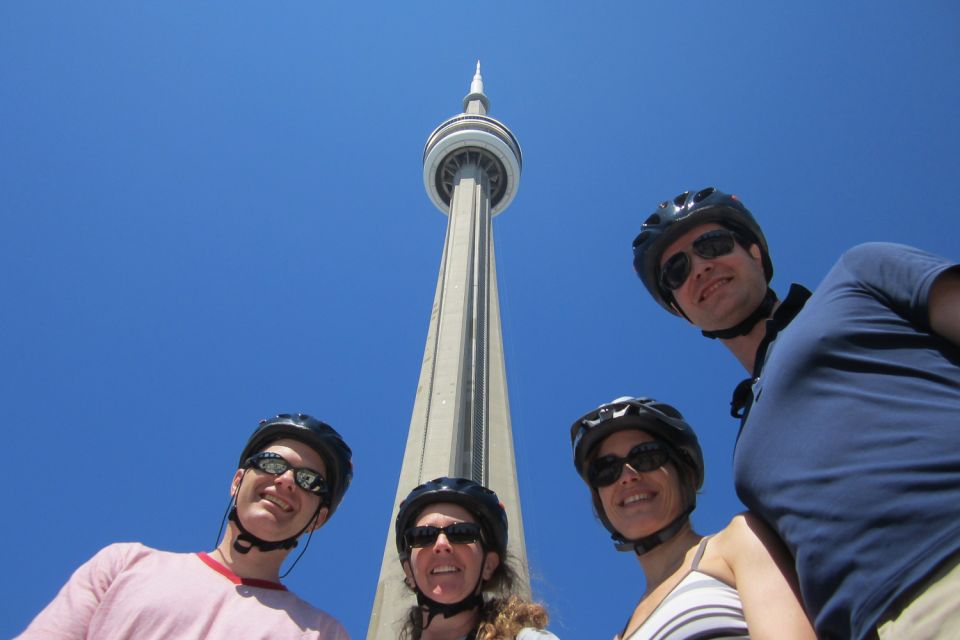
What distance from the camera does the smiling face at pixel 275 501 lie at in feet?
14.2

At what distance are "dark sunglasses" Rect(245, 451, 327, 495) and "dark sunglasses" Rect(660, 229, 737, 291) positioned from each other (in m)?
2.74

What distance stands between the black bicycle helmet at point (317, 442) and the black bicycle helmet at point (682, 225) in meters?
2.57

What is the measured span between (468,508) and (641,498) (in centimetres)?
129

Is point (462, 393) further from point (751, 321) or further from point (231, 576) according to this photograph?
point (751, 321)

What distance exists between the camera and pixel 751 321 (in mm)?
3795

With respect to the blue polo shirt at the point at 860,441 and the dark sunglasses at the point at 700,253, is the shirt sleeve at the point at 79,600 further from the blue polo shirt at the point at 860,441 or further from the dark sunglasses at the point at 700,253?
the dark sunglasses at the point at 700,253

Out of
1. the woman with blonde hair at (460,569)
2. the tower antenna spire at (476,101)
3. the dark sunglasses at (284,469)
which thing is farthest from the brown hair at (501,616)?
the tower antenna spire at (476,101)

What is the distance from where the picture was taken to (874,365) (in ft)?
8.13

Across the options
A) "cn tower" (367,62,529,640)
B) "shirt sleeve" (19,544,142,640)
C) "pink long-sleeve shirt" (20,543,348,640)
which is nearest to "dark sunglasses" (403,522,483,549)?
"pink long-sleeve shirt" (20,543,348,640)

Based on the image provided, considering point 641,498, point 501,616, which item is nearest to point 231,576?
point 501,616

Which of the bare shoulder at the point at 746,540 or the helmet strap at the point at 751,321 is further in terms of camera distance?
the helmet strap at the point at 751,321

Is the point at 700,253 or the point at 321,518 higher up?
the point at 700,253

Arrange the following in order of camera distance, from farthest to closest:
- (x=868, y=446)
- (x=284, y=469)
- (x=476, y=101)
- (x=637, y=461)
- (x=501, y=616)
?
(x=476, y=101) < (x=284, y=469) < (x=637, y=461) < (x=501, y=616) < (x=868, y=446)

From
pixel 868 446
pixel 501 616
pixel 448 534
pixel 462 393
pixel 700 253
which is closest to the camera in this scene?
pixel 868 446
